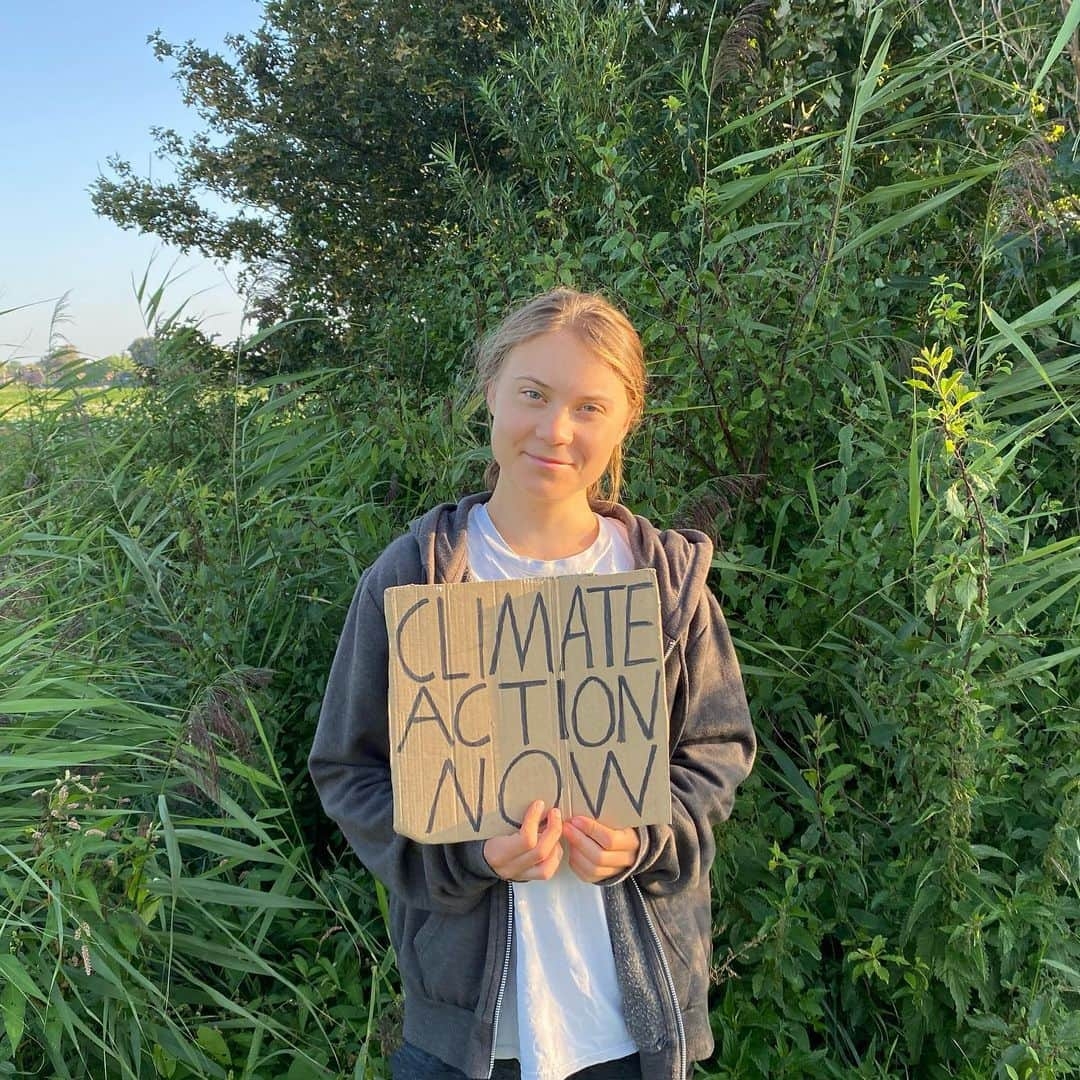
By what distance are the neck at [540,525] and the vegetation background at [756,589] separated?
66 centimetres

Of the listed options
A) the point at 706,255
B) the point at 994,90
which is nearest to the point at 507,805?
the point at 706,255

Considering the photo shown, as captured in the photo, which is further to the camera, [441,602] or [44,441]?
[44,441]

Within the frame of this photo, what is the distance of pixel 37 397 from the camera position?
12.8ft

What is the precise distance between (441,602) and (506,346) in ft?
1.67

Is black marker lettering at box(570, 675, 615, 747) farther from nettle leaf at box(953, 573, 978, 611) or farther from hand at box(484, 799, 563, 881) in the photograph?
nettle leaf at box(953, 573, 978, 611)

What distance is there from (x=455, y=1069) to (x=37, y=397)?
11.4ft

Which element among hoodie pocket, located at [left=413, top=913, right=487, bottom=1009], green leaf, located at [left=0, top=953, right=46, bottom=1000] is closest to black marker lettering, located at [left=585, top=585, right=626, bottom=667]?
hoodie pocket, located at [left=413, top=913, right=487, bottom=1009]

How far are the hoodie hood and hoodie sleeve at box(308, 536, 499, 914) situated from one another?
4 cm

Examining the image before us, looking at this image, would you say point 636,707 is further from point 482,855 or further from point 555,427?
point 555,427

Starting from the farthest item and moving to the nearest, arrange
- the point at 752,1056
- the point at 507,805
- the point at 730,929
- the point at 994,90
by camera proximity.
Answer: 1. the point at 994,90
2. the point at 730,929
3. the point at 752,1056
4. the point at 507,805

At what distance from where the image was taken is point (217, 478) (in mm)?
3277

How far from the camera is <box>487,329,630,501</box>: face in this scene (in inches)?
60.1

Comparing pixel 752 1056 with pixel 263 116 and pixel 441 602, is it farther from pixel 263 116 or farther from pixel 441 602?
pixel 263 116

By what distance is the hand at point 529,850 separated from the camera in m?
1.36
